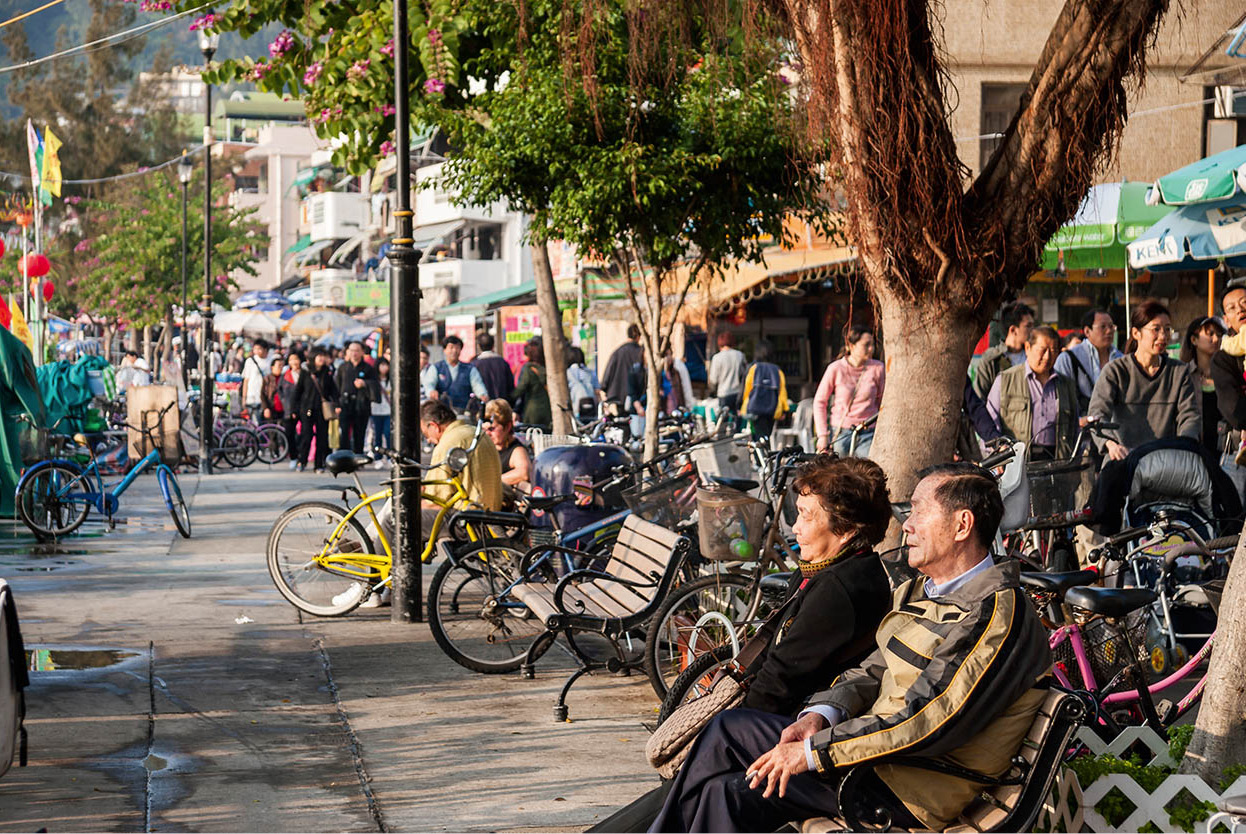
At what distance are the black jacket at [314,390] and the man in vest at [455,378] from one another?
148 inches

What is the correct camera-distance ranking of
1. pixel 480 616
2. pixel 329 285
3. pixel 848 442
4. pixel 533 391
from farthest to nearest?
pixel 329 285
pixel 533 391
pixel 848 442
pixel 480 616

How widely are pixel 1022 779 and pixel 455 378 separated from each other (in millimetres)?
16315

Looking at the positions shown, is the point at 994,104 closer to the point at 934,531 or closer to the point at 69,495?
the point at 69,495

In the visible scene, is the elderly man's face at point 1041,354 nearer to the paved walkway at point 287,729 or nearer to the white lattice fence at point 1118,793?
the paved walkway at point 287,729

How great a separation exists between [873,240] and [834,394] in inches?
235

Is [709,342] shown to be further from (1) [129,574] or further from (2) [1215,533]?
(2) [1215,533]

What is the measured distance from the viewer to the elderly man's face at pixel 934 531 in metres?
4.34

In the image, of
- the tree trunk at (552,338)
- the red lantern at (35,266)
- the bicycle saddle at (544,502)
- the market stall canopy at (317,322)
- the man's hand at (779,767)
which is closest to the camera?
the man's hand at (779,767)

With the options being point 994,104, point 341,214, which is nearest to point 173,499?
point 994,104

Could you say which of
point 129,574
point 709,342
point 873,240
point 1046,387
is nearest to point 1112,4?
point 873,240

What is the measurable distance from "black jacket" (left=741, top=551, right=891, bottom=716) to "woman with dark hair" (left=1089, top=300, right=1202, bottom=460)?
18.3ft

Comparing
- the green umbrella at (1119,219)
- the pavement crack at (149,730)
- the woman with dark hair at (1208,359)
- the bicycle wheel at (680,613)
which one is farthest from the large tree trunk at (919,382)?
the green umbrella at (1119,219)

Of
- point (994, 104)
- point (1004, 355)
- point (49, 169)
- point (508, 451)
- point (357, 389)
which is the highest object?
point (994, 104)

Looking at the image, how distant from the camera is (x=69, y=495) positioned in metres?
14.9
